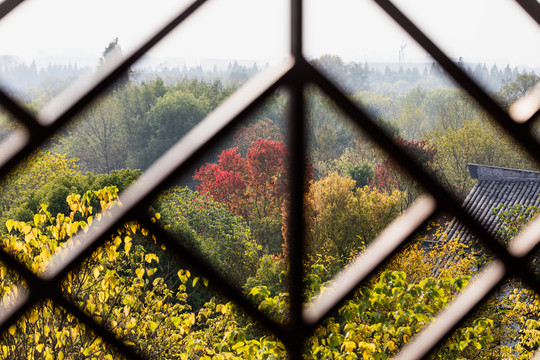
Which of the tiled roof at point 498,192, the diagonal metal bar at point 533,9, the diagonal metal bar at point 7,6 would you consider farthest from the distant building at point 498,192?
the diagonal metal bar at point 7,6

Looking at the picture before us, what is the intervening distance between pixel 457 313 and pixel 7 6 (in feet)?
1.67

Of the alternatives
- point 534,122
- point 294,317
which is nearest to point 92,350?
point 294,317

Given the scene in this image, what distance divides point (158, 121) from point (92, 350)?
6.56 m

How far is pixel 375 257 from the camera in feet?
1.64

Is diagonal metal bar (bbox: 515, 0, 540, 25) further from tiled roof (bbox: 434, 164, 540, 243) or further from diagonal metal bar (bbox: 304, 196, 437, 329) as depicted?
Result: tiled roof (bbox: 434, 164, 540, 243)

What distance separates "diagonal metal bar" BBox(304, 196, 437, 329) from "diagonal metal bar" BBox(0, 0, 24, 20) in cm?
39

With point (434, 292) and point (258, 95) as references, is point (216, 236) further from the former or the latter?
point (258, 95)

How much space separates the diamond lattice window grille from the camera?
1.54ft

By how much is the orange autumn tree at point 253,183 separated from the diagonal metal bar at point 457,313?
5.73 m

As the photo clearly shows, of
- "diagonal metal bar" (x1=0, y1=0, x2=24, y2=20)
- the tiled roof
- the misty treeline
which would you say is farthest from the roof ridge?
"diagonal metal bar" (x1=0, y1=0, x2=24, y2=20)

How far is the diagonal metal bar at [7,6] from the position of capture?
1.59ft

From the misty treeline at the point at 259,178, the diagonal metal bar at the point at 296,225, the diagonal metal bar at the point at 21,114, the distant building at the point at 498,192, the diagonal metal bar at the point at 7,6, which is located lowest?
the distant building at the point at 498,192

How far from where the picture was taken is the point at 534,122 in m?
0.56

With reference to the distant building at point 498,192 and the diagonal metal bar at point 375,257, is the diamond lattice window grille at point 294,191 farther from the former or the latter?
the distant building at point 498,192
